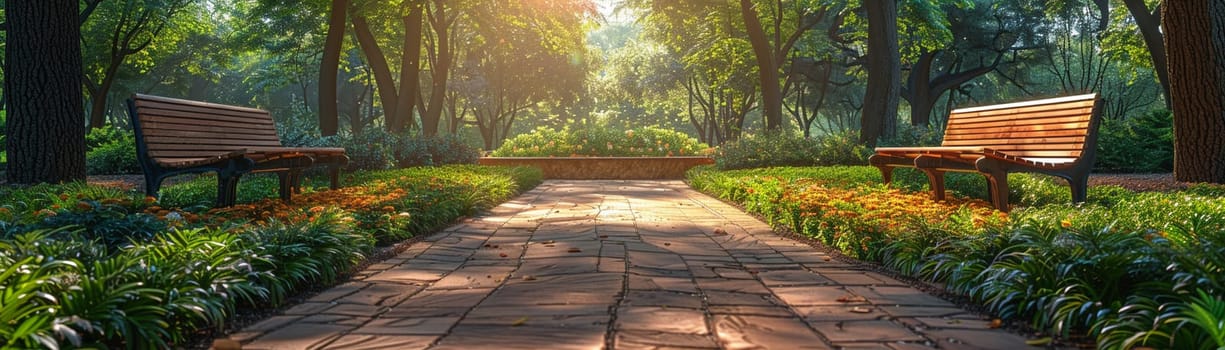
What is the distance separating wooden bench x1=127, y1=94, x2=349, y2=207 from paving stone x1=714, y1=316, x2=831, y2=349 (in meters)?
5.23

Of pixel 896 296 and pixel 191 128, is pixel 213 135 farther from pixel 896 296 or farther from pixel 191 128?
pixel 896 296

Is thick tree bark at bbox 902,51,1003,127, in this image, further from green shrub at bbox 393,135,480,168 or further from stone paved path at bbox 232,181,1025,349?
stone paved path at bbox 232,181,1025,349

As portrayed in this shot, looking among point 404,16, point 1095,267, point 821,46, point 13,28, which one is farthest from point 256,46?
point 1095,267

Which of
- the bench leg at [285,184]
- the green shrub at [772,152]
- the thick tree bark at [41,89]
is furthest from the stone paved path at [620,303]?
the green shrub at [772,152]

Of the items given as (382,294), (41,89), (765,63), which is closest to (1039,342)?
(382,294)

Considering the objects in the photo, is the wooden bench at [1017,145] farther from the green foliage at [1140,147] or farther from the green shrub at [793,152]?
the green foliage at [1140,147]

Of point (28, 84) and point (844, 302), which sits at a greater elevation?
point (28, 84)

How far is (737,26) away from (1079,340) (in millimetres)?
21737

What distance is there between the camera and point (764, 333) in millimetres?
3340

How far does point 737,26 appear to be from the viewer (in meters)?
24.3

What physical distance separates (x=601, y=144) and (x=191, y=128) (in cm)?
1495

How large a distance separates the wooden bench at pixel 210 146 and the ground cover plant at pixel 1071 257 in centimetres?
481

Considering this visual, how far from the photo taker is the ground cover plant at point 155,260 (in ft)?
9.71

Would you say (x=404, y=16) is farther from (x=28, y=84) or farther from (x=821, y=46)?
(x=821, y=46)
